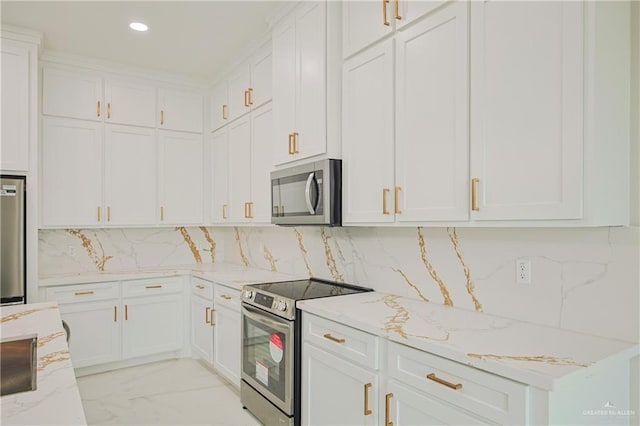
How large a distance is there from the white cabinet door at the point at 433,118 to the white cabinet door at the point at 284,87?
927 millimetres

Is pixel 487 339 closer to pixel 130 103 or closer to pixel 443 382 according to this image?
pixel 443 382

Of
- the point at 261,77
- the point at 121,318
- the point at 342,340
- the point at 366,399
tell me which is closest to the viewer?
the point at 366,399

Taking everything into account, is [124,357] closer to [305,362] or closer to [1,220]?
[1,220]

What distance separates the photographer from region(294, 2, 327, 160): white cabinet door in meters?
2.48

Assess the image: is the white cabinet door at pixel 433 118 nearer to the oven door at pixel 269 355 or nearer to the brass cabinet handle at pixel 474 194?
the brass cabinet handle at pixel 474 194

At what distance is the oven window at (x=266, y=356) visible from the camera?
94.1 inches

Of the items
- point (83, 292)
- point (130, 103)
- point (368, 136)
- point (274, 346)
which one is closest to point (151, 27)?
point (130, 103)

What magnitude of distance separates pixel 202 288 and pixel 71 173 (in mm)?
1501

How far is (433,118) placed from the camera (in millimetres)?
1867

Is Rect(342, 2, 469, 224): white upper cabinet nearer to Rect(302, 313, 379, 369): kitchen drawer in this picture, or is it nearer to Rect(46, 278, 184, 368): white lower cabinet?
Rect(302, 313, 379, 369): kitchen drawer

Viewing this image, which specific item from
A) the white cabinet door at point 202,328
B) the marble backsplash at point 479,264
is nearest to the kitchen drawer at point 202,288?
the white cabinet door at point 202,328

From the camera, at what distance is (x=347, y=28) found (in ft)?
7.72

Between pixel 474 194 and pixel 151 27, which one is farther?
pixel 151 27

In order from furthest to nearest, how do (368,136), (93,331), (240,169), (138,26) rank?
(240,169)
(93,331)
(138,26)
(368,136)
